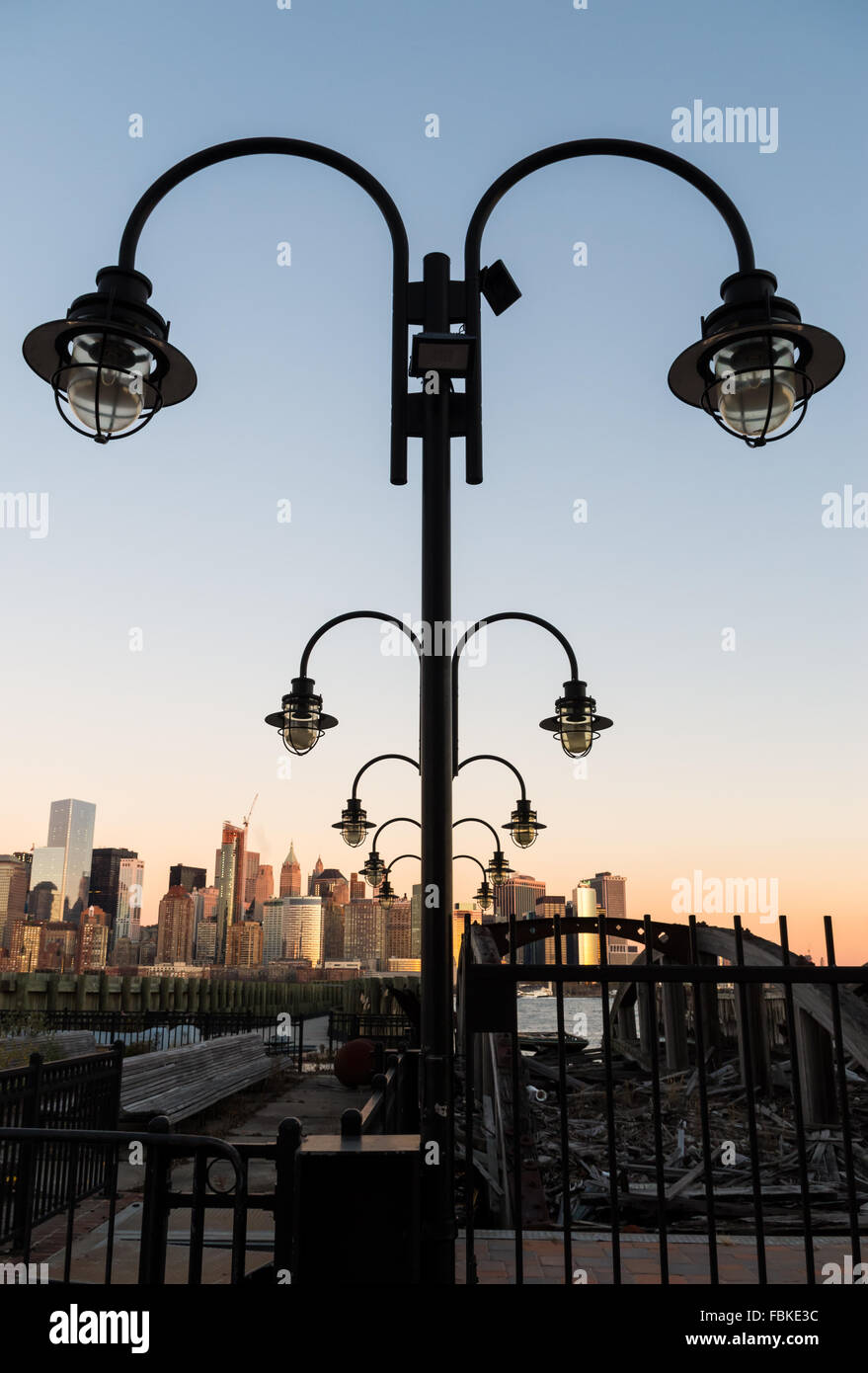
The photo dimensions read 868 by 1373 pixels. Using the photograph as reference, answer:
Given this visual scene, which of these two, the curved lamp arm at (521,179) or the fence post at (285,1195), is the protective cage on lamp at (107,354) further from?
the fence post at (285,1195)

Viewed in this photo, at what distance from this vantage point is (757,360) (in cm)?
409

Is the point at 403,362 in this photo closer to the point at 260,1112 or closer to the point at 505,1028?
the point at 505,1028

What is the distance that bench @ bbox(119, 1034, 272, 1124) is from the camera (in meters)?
11.7

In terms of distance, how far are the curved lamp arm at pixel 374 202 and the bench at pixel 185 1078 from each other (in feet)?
29.5

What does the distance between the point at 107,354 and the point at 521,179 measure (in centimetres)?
229

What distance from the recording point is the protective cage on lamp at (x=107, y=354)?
4020 millimetres

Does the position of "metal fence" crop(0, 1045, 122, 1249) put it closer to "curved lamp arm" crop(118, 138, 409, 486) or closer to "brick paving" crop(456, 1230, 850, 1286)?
"brick paving" crop(456, 1230, 850, 1286)

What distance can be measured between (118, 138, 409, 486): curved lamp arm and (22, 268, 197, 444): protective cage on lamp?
33cm

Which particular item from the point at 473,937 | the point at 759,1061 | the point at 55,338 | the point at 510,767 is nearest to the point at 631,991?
the point at 473,937

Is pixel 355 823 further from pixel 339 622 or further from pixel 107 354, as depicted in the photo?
pixel 107 354

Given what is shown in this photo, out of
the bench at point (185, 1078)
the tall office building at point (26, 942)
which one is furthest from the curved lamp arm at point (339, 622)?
the tall office building at point (26, 942)

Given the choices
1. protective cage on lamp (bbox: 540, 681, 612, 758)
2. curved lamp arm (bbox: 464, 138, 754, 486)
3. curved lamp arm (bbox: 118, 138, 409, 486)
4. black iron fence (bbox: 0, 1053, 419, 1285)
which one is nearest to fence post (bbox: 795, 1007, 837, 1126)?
protective cage on lamp (bbox: 540, 681, 612, 758)

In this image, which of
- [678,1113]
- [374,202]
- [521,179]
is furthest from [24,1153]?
[678,1113]

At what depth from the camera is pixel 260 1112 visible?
15.5m
